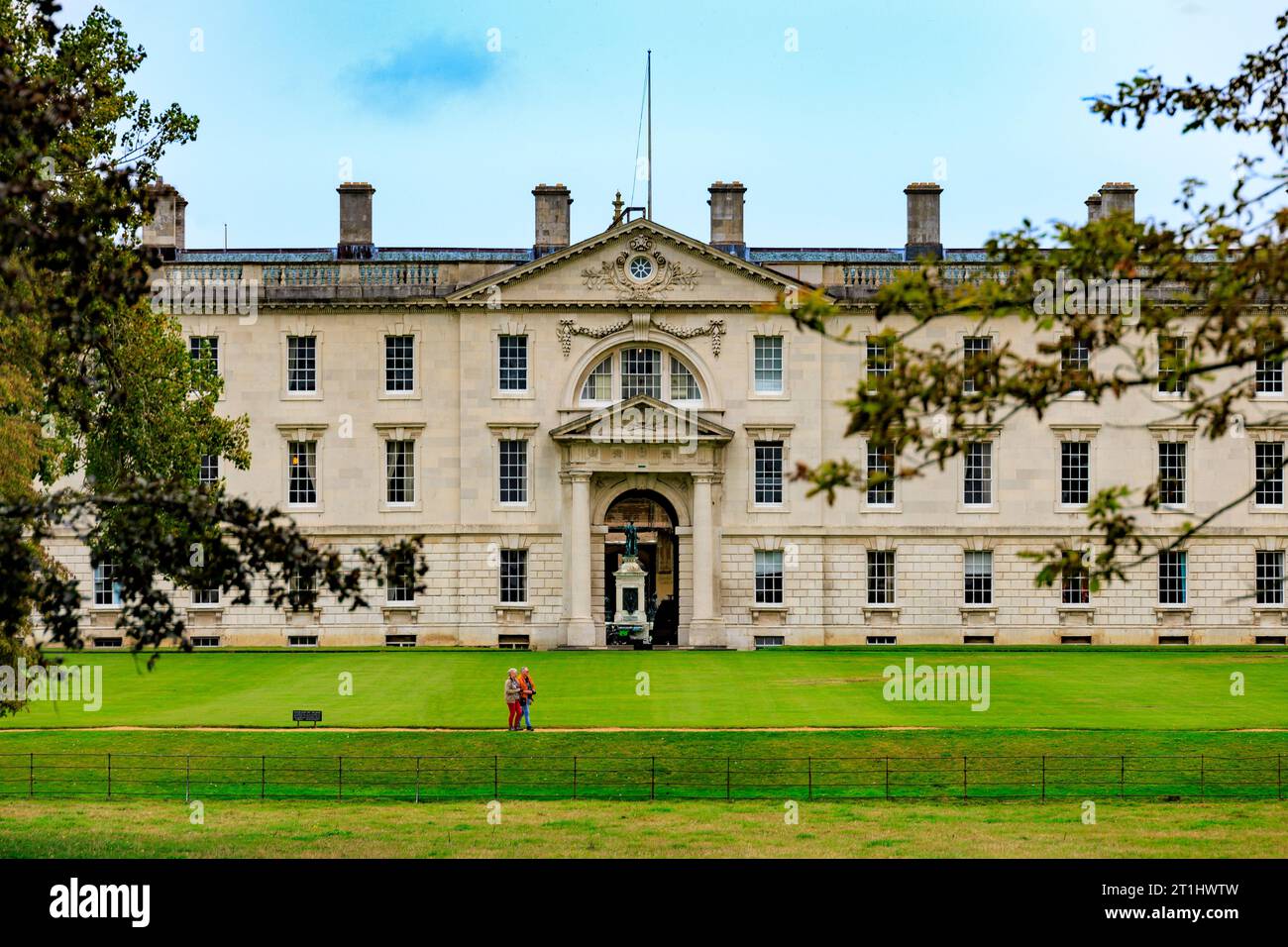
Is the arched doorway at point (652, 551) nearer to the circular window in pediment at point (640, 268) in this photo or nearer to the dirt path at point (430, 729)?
the circular window in pediment at point (640, 268)

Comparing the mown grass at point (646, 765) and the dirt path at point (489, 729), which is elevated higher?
the dirt path at point (489, 729)

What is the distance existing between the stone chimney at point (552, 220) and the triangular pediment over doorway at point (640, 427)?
714cm

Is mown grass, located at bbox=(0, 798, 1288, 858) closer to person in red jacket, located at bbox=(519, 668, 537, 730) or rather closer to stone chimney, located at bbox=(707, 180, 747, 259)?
person in red jacket, located at bbox=(519, 668, 537, 730)

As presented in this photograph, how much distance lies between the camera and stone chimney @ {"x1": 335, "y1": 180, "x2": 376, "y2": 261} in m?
68.2

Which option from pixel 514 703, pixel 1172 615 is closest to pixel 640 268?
pixel 1172 615

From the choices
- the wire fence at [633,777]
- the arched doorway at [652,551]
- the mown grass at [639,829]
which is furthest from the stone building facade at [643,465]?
A: the mown grass at [639,829]

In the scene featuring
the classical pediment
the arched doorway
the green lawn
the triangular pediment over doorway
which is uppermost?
the classical pediment

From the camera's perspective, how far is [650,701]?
43.5 meters

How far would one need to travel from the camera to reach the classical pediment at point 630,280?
210 feet

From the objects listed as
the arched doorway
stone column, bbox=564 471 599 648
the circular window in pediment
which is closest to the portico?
stone column, bbox=564 471 599 648

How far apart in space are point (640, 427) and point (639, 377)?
215cm

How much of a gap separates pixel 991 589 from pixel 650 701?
25249 millimetres

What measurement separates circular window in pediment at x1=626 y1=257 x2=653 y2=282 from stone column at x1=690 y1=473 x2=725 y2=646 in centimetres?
711

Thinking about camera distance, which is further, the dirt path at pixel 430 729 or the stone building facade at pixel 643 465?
the stone building facade at pixel 643 465
